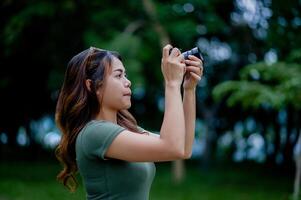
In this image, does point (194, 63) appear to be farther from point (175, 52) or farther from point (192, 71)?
point (175, 52)

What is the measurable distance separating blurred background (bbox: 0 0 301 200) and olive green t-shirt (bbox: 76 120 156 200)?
211 inches

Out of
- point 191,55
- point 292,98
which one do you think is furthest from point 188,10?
point 191,55

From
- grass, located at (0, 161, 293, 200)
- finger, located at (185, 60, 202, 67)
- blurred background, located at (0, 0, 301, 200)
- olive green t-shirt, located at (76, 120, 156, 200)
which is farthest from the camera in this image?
grass, located at (0, 161, 293, 200)

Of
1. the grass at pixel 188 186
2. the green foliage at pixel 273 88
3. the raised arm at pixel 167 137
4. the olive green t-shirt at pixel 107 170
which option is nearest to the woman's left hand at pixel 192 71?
the raised arm at pixel 167 137

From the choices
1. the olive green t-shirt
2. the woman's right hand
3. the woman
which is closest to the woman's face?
the woman

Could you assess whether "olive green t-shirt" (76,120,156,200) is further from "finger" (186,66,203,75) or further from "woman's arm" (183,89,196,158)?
"finger" (186,66,203,75)

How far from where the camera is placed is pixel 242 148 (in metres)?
20.6

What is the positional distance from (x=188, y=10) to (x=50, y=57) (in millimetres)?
3721

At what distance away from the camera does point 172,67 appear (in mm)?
2006

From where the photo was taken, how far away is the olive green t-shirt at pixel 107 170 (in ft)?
6.67

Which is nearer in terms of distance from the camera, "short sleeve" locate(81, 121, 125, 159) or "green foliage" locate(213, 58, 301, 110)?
"short sleeve" locate(81, 121, 125, 159)

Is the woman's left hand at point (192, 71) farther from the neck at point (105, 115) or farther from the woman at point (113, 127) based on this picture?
the neck at point (105, 115)

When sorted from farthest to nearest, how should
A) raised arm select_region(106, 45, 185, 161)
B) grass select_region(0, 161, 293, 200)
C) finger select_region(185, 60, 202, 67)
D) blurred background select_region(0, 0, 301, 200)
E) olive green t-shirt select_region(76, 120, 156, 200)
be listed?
grass select_region(0, 161, 293, 200) → blurred background select_region(0, 0, 301, 200) → finger select_region(185, 60, 202, 67) → olive green t-shirt select_region(76, 120, 156, 200) → raised arm select_region(106, 45, 185, 161)

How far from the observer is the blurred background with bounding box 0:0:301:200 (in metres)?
9.23
